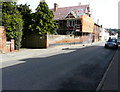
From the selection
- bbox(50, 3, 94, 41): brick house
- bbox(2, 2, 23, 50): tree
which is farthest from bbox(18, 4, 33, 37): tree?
bbox(50, 3, 94, 41): brick house

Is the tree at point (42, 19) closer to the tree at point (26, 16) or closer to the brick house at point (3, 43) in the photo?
the tree at point (26, 16)

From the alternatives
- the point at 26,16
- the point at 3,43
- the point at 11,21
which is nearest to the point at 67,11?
the point at 26,16

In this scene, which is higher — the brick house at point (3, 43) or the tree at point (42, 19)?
the tree at point (42, 19)

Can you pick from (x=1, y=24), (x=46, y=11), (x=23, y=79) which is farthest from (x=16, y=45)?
(x=23, y=79)

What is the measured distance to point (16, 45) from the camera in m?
15.4

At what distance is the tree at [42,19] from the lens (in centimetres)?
1913

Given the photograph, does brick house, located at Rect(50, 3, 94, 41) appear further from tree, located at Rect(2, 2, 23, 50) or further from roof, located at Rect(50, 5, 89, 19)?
tree, located at Rect(2, 2, 23, 50)

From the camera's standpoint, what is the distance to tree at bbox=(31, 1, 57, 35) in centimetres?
1913

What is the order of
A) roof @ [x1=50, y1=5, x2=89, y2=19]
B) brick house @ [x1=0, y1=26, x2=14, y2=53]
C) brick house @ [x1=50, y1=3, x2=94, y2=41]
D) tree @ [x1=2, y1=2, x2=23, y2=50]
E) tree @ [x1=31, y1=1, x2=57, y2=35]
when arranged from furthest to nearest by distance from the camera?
1. roof @ [x1=50, y1=5, x2=89, y2=19]
2. brick house @ [x1=50, y1=3, x2=94, y2=41]
3. tree @ [x1=31, y1=1, x2=57, y2=35]
4. tree @ [x1=2, y1=2, x2=23, y2=50]
5. brick house @ [x1=0, y1=26, x2=14, y2=53]

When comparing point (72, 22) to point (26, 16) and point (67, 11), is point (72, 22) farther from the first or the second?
point (26, 16)

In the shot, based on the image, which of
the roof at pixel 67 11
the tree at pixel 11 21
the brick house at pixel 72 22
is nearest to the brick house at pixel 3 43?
the tree at pixel 11 21

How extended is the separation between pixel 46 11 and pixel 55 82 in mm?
16823

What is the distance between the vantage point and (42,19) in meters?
19.7

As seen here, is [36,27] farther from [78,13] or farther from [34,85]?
[78,13]
